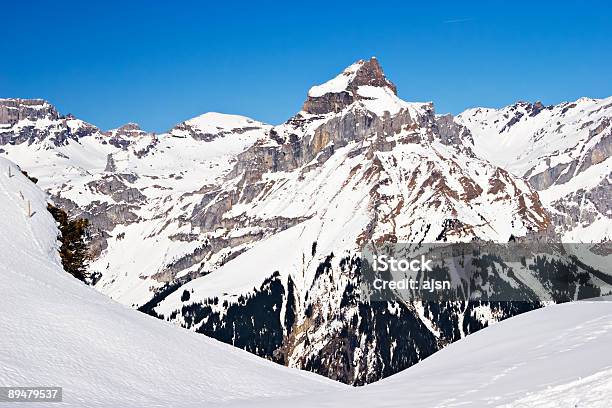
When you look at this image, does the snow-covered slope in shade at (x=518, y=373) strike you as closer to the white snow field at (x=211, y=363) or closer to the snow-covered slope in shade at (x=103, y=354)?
the white snow field at (x=211, y=363)

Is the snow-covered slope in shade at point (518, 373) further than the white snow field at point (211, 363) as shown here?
No

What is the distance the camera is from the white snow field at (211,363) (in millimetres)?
27109

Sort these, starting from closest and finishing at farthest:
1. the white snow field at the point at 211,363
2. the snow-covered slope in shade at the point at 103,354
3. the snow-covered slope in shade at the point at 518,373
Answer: the snow-covered slope in shade at the point at 518,373
the white snow field at the point at 211,363
the snow-covered slope in shade at the point at 103,354

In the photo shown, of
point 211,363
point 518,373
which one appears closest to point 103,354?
point 211,363

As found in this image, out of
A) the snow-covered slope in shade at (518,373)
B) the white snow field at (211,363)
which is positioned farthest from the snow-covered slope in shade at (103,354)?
the snow-covered slope in shade at (518,373)

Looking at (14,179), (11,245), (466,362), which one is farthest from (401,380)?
(14,179)

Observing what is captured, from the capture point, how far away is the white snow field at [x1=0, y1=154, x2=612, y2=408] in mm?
27109

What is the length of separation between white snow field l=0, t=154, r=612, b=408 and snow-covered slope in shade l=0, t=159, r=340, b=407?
7 cm

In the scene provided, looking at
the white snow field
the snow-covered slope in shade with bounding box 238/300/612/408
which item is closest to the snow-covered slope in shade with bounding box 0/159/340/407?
the white snow field

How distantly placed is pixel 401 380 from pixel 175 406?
11638 mm

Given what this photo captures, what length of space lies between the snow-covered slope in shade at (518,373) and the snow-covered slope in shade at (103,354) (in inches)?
151

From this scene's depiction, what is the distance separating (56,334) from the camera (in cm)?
3172

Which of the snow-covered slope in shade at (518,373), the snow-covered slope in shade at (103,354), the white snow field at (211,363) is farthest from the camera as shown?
the snow-covered slope in shade at (103,354)

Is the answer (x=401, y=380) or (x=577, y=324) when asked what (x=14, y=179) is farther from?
(x=577, y=324)
